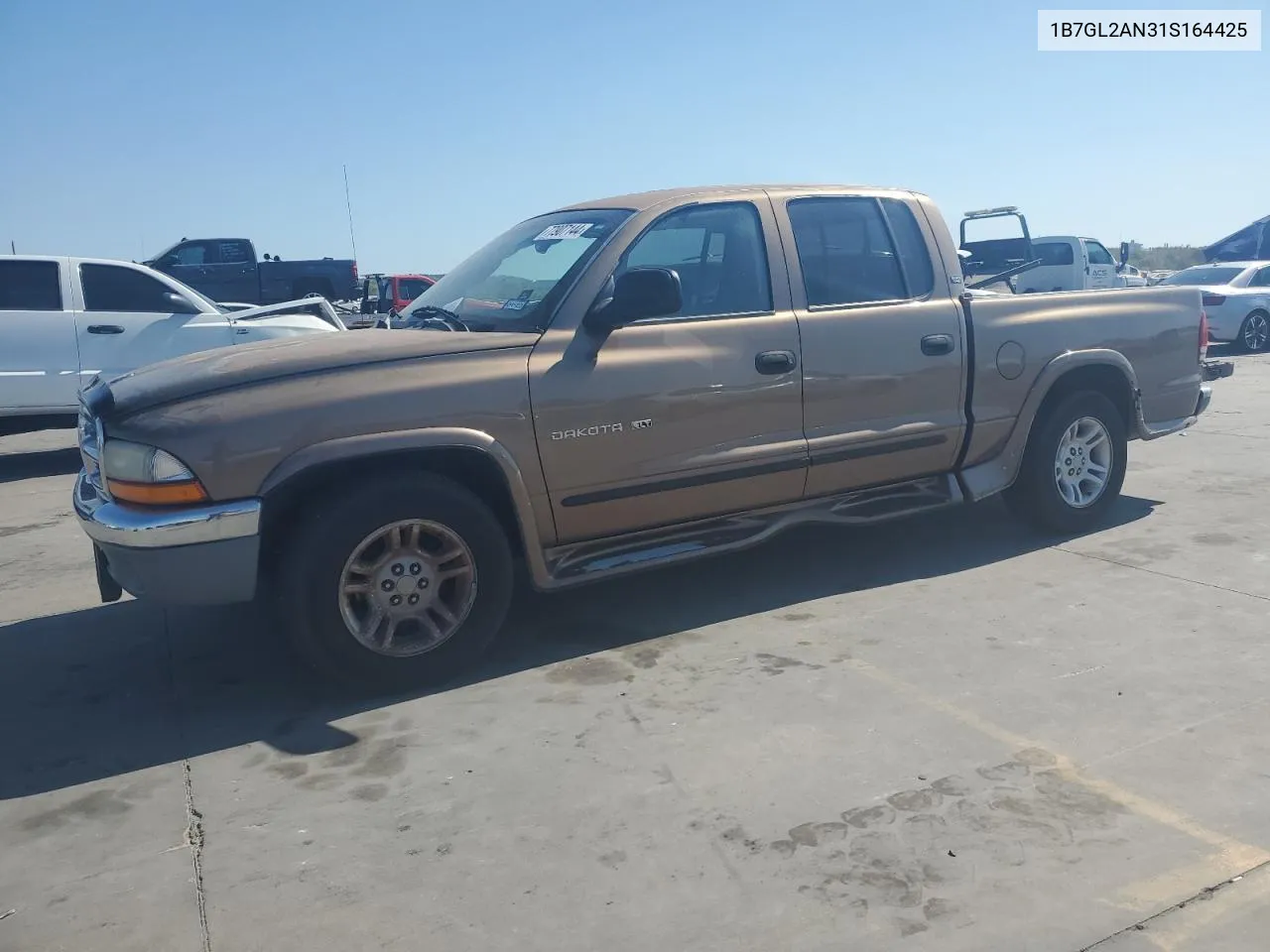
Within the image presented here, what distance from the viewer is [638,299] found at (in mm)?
4422

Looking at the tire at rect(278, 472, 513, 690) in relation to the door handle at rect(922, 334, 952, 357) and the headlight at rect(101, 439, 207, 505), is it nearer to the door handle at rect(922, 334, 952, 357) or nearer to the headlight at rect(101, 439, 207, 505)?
the headlight at rect(101, 439, 207, 505)

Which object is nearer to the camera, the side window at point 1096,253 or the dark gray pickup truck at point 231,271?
the side window at point 1096,253

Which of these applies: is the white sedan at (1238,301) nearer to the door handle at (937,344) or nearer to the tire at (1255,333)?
the tire at (1255,333)

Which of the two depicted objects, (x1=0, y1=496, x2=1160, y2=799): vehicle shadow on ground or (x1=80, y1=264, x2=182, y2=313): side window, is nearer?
(x1=0, y1=496, x2=1160, y2=799): vehicle shadow on ground

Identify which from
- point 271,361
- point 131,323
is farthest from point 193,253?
point 271,361

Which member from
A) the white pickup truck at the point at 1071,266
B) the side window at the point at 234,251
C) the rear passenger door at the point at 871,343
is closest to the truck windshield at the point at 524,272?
the rear passenger door at the point at 871,343

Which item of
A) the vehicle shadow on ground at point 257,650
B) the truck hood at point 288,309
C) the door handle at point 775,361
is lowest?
the vehicle shadow on ground at point 257,650

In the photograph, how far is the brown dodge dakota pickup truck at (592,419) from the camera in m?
3.94

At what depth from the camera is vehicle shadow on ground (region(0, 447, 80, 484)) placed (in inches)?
381

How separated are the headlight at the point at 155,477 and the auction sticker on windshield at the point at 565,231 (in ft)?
6.48

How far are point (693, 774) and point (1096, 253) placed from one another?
62.5 feet

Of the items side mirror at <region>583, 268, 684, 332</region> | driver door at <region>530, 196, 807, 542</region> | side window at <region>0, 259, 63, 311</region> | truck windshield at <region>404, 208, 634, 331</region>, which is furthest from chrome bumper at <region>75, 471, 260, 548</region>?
side window at <region>0, 259, 63, 311</region>

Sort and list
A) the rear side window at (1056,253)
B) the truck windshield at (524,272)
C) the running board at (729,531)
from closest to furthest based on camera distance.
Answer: the running board at (729,531), the truck windshield at (524,272), the rear side window at (1056,253)

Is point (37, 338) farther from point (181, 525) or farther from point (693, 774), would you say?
point (693, 774)
